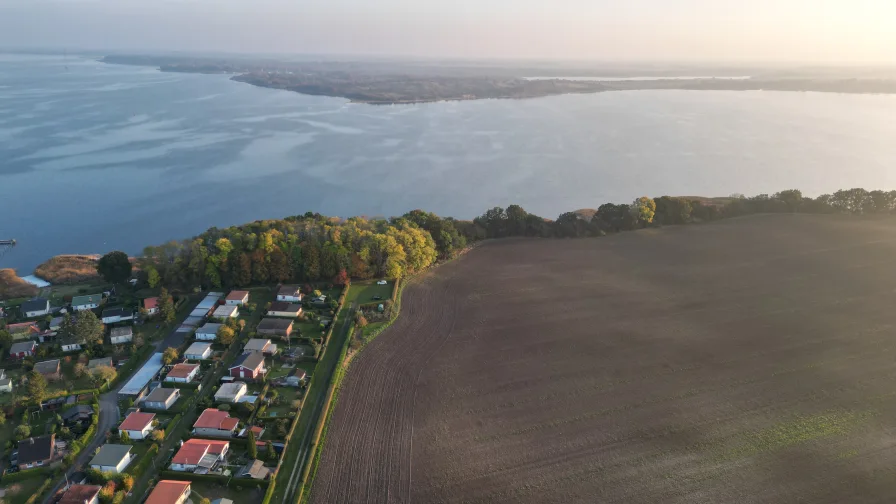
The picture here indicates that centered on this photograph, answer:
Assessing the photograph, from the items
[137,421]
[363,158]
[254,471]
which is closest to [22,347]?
[137,421]

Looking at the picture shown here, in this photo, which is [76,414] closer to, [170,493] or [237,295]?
[170,493]

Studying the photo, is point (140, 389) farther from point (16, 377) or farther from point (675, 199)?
point (675, 199)

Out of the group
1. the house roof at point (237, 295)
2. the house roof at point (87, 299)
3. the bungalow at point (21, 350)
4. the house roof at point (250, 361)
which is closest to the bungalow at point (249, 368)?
the house roof at point (250, 361)

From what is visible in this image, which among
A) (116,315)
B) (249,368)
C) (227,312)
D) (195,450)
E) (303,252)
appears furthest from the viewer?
(303,252)

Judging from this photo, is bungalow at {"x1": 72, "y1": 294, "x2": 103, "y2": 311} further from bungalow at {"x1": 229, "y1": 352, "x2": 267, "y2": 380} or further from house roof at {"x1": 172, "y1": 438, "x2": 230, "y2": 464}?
house roof at {"x1": 172, "y1": 438, "x2": 230, "y2": 464}

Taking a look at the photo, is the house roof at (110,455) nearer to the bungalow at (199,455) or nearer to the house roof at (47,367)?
the bungalow at (199,455)

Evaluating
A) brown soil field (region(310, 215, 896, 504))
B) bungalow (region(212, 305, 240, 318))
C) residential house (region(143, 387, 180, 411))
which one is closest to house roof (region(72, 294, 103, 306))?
bungalow (region(212, 305, 240, 318))
